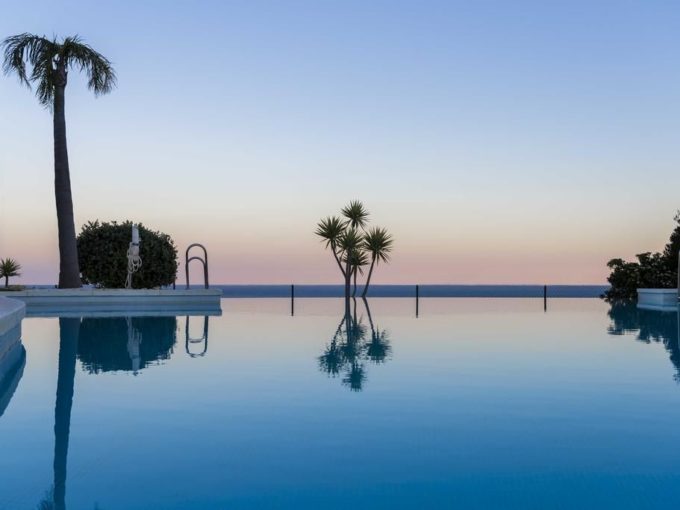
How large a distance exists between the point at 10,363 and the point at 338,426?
21.1ft

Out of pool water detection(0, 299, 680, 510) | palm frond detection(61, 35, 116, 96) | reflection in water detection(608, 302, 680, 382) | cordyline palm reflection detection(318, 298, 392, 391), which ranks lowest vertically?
pool water detection(0, 299, 680, 510)

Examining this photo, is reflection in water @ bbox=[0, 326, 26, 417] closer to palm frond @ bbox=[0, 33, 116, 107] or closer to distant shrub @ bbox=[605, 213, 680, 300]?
palm frond @ bbox=[0, 33, 116, 107]

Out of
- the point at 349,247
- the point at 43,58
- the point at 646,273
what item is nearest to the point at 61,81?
the point at 43,58

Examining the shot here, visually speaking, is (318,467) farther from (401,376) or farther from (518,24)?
(518,24)

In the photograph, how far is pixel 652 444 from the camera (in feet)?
18.5

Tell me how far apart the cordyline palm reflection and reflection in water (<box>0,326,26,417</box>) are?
3712mm

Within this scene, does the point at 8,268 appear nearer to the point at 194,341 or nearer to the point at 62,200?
the point at 62,200

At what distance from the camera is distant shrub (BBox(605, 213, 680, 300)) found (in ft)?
115

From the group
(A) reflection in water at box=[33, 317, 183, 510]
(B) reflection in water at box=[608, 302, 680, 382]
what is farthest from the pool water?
(B) reflection in water at box=[608, 302, 680, 382]

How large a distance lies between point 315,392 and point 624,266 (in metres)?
32.1

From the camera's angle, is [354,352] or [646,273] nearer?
[354,352]

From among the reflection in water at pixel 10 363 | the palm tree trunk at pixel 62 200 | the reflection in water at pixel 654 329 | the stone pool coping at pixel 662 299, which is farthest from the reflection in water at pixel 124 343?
the stone pool coping at pixel 662 299

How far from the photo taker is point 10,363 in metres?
10.5

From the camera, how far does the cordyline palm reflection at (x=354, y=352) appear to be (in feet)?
30.3
